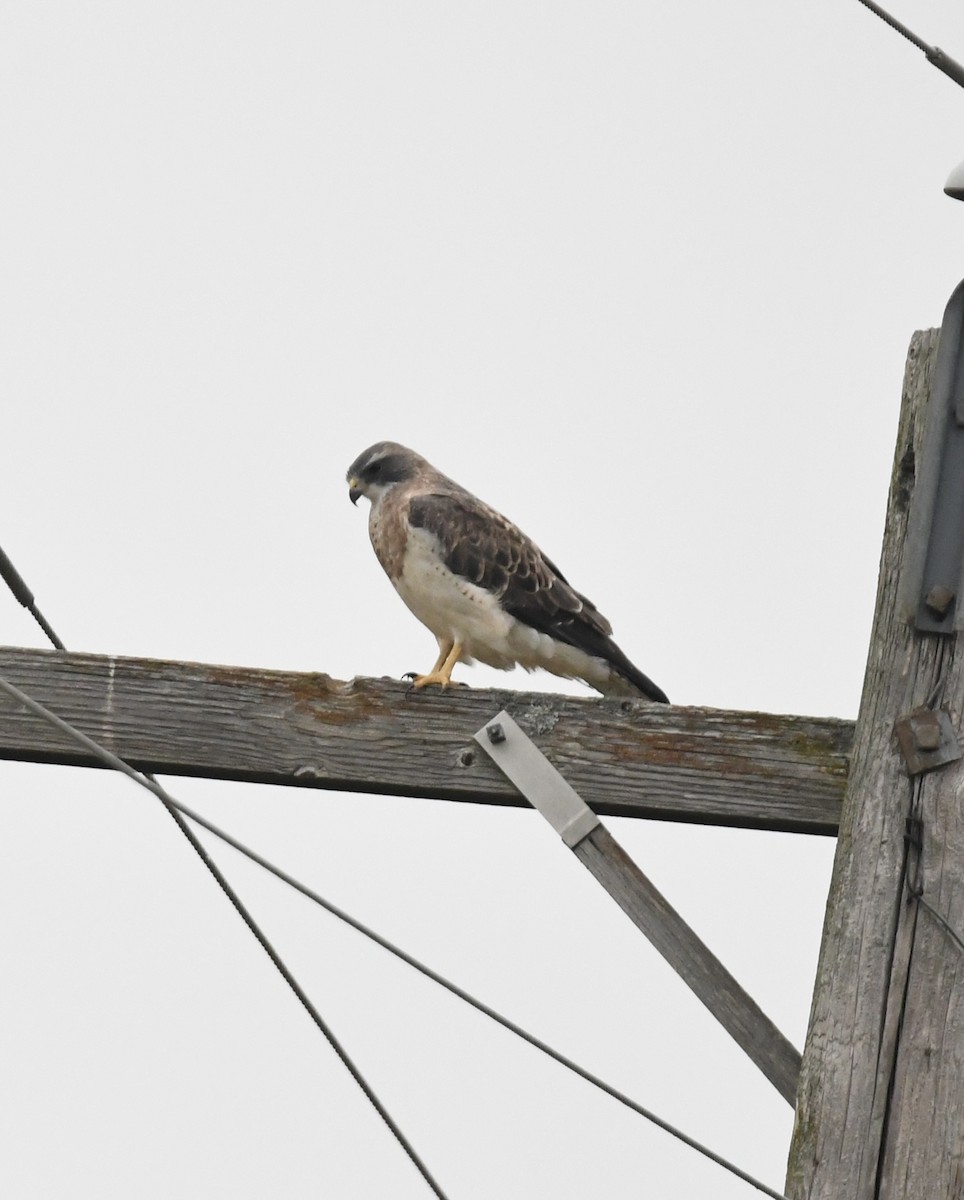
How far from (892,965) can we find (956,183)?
1116mm

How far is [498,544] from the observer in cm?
543

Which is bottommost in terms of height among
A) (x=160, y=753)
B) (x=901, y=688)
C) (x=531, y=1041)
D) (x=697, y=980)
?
(x=531, y=1041)

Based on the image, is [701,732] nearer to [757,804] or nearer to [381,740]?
[757,804]

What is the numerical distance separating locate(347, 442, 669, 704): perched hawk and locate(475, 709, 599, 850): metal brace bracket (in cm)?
191

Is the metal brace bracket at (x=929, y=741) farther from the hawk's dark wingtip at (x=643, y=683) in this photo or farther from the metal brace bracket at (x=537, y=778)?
the hawk's dark wingtip at (x=643, y=683)

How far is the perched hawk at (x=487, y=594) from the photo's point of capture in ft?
16.7

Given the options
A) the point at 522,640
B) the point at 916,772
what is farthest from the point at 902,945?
the point at 522,640

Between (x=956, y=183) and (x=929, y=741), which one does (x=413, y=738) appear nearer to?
(x=929, y=741)

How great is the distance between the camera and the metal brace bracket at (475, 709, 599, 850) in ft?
9.41

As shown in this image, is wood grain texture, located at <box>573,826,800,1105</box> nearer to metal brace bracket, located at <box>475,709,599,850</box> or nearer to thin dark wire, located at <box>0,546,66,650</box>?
metal brace bracket, located at <box>475,709,599,850</box>

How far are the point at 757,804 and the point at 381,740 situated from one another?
2.06 feet

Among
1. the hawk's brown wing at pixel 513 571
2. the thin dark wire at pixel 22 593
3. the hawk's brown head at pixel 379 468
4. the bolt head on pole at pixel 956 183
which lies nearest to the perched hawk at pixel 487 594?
the hawk's brown wing at pixel 513 571

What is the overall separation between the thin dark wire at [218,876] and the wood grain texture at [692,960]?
0.49 m

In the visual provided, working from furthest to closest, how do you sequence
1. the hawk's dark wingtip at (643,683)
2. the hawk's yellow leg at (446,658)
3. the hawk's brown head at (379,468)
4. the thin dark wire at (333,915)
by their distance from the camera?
1. the hawk's brown head at (379,468)
2. the hawk's yellow leg at (446,658)
3. the hawk's dark wingtip at (643,683)
4. the thin dark wire at (333,915)
